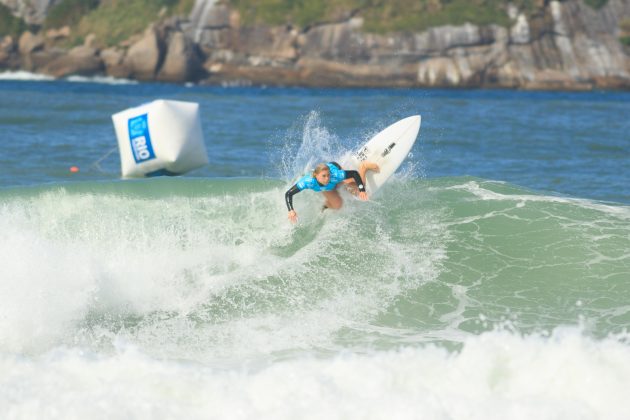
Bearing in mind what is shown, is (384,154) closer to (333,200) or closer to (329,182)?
(333,200)

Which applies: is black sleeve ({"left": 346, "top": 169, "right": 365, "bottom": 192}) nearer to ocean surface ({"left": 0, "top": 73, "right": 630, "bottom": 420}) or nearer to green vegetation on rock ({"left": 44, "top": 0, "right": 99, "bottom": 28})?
ocean surface ({"left": 0, "top": 73, "right": 630, "bottom": 420})

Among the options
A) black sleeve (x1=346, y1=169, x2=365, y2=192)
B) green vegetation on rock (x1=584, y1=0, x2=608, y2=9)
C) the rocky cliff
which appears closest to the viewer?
black sleeve (x1=346, y1=169, x2=365, y2=192)

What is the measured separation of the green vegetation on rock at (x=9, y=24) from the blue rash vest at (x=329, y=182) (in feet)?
219

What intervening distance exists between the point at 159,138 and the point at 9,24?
Result: 64806 mm

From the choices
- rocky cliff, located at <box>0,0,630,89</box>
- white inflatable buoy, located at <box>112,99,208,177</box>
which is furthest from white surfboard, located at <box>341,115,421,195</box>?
rocky cliff, located at <box>0,0,630,89</box>

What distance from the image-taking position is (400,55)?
6506 centimetres

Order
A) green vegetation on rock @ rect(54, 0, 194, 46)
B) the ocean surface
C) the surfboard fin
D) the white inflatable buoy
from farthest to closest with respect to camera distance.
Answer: green vegetation on rock @ rect(54, 0, 194, 46) < the white inflatable buoy < the surfboard fin < the ocean surface

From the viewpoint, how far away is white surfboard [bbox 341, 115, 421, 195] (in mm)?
12938

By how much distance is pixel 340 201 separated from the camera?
12562 mm

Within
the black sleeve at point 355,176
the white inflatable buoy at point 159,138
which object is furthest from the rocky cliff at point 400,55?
the black sleeve at point 355,176

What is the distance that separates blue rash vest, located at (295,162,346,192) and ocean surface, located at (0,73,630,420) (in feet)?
2.16

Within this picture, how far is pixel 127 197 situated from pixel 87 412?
21.5 feet

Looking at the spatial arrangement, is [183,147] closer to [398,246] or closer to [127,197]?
[127,197]

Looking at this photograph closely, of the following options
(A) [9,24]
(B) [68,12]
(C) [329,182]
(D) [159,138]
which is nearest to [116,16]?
(B) [68,12]
